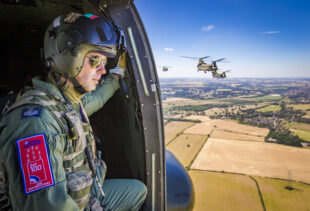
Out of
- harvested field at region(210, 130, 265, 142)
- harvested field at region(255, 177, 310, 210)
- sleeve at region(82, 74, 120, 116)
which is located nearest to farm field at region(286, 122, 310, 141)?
harvested field at region(210, 130, 265, 142)

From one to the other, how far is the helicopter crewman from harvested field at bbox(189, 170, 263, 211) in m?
9.79

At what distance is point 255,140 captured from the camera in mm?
19922

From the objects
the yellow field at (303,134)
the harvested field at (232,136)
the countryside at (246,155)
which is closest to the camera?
the countryside at (246,155)

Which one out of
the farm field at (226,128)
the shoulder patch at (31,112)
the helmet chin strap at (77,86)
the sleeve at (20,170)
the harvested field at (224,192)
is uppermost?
the helmet chin strap at (77,86)

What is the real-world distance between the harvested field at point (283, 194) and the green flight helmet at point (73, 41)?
11476 mm

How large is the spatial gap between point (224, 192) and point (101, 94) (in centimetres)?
1144

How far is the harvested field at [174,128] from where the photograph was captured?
22.2 m

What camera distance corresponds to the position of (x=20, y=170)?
0.93 meters

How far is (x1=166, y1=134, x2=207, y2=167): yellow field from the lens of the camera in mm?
16594

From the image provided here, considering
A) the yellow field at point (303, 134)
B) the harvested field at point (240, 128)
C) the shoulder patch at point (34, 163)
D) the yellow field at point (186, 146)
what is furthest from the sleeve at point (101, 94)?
the harvested field at point (240, 128)

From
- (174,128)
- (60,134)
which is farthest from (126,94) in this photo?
(174,128)

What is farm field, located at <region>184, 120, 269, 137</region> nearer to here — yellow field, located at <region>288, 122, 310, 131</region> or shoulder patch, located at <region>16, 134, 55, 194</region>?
yellow field, located at <region>288, 122, 310, 131</region>

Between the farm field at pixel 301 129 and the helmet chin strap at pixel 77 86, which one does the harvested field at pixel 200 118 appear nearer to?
the farm field at pixel 301 129

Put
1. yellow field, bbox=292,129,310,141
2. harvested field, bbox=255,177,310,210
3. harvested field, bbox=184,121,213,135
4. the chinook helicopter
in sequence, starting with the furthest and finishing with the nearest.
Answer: harvested field, bbox=184,121,213,135 → yellow field, bbox=292,129,310,141 → harvested field, bbox=255,177,310,210 → the chinook helicopter
